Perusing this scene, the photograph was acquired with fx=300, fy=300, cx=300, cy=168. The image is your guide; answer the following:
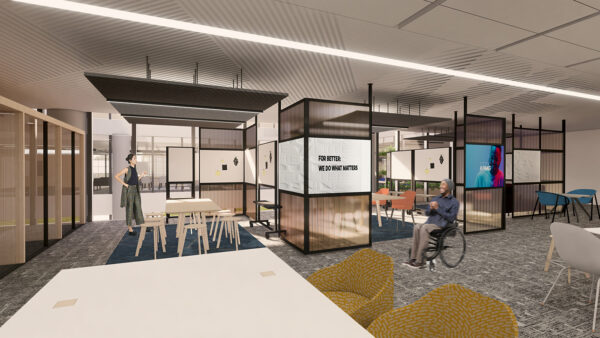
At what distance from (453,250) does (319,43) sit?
180 inches

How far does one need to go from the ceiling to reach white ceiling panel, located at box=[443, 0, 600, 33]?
0.01m

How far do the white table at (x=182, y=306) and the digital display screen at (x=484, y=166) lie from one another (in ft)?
21.5

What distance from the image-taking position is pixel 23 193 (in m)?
4.74

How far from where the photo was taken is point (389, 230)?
7.84 meters

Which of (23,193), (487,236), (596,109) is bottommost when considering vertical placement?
(487,236)

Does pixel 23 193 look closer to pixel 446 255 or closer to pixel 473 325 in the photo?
pixel 473 325

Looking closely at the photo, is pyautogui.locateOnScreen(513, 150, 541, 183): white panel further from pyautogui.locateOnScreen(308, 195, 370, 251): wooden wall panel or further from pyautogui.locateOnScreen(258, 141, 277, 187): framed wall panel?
pyautogui.locateOnScreen(258, 141, 277, 187): framed wall panel

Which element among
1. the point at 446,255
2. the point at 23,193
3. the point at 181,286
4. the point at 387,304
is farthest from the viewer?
the point at 446,255

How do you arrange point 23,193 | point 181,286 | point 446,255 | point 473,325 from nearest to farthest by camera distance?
point 473,325, point 181,286, point 23,193, point 446,255

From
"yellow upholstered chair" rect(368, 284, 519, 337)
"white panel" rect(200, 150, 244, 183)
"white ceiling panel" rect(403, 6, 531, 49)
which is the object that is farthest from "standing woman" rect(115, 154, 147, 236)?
"yellow upholstered chair" rect(368, 284, 519, 337)

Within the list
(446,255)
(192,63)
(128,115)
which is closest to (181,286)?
(192,63)

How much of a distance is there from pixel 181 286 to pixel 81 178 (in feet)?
25.3

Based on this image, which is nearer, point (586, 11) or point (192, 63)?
point (586, 11)

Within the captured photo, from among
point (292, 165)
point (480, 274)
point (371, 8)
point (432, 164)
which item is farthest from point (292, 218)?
point (432, 164)
